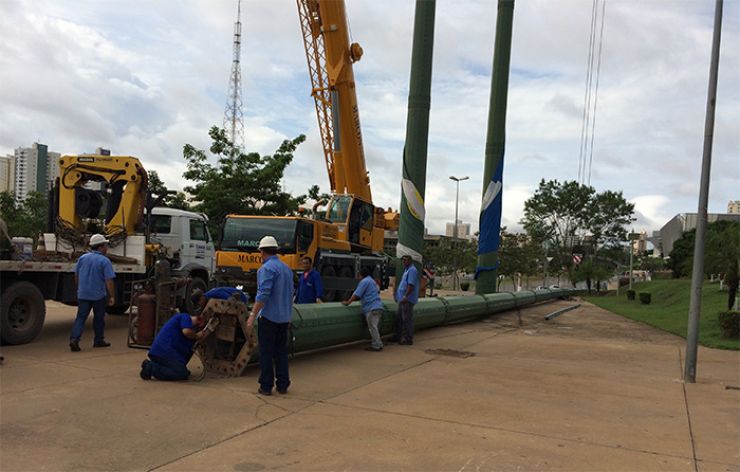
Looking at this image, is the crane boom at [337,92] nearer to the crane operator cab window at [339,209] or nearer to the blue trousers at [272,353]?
the crane operator cab window at [339,209]

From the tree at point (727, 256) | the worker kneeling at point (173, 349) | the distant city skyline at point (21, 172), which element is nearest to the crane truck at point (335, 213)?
the worker kneeling at point (173, 349)

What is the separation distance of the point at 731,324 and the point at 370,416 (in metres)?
10.7

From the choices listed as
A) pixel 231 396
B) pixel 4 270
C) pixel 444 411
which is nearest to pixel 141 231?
pixel 4 270

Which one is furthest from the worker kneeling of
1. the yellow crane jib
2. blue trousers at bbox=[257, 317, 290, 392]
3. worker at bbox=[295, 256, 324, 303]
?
the yellow crane jib

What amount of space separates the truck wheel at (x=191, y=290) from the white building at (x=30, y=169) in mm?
15021

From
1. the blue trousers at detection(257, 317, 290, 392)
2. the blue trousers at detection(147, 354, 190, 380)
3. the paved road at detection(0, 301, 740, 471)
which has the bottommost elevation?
the paved road at detection(0, 301, 740, 471)

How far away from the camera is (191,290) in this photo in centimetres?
1291

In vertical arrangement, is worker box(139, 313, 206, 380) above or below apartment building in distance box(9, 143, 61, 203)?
below

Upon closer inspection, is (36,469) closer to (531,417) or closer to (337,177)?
(531,417)

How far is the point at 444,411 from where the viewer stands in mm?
6191

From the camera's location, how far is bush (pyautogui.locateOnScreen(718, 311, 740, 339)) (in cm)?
1295

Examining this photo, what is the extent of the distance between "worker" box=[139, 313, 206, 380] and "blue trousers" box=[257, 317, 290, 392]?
0.92 metres

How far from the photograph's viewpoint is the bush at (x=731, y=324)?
510 inches

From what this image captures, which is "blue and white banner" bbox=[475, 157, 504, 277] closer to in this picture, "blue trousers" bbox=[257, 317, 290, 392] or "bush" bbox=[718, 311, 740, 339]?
"bush" bbox=[718, 311, 740, 339]
